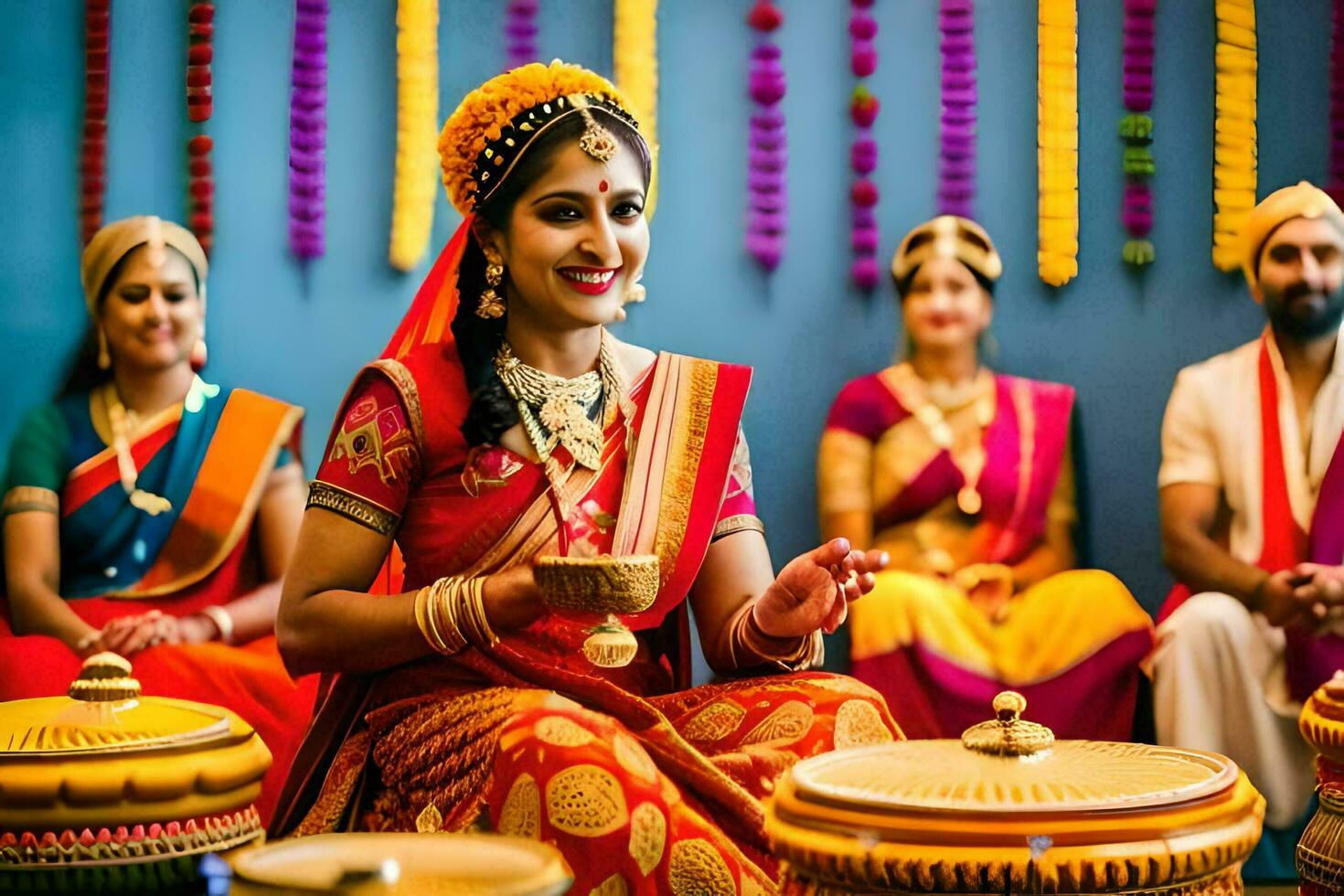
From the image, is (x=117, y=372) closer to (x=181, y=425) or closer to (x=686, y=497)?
(x=181, y=425)

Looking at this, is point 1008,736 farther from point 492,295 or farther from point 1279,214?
point 1279,214

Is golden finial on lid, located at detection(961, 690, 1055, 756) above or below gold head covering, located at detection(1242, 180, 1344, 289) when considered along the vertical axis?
below

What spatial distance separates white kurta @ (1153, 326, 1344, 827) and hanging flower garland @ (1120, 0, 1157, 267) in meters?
0.52

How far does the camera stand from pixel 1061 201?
448 cm

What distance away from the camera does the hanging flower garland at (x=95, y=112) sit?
4.36 m

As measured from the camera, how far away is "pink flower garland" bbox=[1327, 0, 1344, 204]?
4.50 m

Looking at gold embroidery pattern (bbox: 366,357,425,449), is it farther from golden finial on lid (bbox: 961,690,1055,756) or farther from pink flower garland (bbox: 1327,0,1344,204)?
pink flower garland (bbox: 1327,0,1344,204)

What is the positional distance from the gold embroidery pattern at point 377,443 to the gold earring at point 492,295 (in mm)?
226

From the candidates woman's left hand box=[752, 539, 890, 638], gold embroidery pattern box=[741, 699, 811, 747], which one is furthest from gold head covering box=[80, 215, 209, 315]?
gold embroidery pattern box=[741, 699, 811, 747]

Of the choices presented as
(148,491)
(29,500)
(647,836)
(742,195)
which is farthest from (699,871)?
(742,195)

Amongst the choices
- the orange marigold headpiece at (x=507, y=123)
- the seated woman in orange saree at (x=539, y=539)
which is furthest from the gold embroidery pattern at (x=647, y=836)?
the orange marigold headpiece at (x=507, y=123)

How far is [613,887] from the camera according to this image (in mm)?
2209

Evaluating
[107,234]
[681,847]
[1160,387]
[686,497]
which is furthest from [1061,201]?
[681,847]

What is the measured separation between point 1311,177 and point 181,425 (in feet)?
9.45
